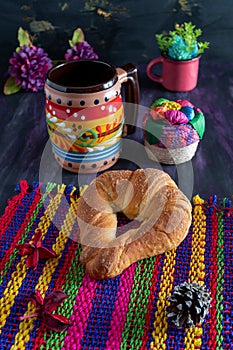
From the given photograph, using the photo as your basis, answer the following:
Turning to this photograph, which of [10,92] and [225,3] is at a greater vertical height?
[225,3]

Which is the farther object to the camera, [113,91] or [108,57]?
[108,57]

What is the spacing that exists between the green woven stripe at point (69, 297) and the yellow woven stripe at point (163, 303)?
113 mm

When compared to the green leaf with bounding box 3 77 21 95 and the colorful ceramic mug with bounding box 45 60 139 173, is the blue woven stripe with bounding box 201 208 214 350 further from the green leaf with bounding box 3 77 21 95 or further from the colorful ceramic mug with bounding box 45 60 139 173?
the green leaf with bounding box 3 77 21 95

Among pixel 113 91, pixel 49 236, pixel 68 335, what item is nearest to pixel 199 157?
pixel 113 91

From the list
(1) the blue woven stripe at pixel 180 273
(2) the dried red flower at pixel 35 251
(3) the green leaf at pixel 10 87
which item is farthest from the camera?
(3) the green leaf at pixel 10 87

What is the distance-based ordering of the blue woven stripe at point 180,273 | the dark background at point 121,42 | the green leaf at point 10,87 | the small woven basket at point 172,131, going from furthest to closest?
the green leaf at point 10,87
the dark background at point 121,42
the small woven basket at point 172,131
the blue woven stripe at point 180,273

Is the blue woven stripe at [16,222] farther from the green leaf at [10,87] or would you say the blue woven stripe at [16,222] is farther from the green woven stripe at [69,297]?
the green leaf at [10,87]

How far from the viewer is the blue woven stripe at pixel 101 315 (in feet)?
1.92

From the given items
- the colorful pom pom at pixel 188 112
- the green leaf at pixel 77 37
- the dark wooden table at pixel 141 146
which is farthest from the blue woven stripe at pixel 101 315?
the green leaf at pixel 77 37

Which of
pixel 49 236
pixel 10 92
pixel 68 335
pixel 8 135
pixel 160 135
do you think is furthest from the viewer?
pixel 10 92

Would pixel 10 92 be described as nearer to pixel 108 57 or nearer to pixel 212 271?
pixel 108 57

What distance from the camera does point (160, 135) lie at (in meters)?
0.85

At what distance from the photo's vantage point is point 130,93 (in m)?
0.91

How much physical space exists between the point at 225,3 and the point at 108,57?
0.31 meters
